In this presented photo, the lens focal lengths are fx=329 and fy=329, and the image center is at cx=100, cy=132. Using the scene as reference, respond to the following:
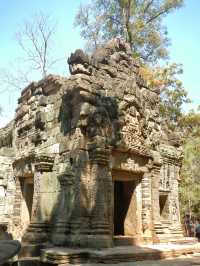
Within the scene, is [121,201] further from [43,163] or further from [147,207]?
[43,163]

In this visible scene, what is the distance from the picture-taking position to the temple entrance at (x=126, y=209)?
8.70m

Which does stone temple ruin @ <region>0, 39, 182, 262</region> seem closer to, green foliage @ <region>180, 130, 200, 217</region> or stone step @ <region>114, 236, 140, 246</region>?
stone step @ <region>114, 236, 140, 246</region>

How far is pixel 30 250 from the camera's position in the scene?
7.20m

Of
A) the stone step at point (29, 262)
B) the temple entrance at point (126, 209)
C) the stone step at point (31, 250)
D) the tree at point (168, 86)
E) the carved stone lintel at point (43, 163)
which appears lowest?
the stone step at point (29, 262)

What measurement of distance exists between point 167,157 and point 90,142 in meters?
3.39

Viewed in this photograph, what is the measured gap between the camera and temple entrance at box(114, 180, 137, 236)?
343 inches

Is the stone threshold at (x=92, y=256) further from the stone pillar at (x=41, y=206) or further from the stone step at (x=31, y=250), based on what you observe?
the stone pillar at (x=41, y=206)

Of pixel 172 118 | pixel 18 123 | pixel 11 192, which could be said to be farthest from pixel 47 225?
pixel 172 118

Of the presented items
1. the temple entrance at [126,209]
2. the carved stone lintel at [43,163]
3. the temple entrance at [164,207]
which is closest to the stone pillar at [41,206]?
the carved stone lintel at [43,163]

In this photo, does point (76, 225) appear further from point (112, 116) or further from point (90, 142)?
point (112, 116)

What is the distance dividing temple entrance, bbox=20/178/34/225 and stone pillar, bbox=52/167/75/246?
79.0 inches

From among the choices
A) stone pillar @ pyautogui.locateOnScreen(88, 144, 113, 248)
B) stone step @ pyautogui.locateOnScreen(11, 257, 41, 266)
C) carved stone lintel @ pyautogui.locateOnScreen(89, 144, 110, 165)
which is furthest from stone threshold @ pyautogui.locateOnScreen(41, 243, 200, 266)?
carved stone lintel @ pyautogui.locateOnScreen(89, 144, 110, 165)

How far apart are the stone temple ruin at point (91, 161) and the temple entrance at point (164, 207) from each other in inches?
1.2

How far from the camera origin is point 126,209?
30.1ft
